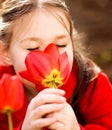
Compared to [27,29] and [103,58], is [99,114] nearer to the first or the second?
[27,29]

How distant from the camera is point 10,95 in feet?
2.74

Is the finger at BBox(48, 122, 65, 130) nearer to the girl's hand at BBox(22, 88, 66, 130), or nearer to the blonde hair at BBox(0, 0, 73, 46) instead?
the girl's hand at BBox(22, 88, 66, 130)

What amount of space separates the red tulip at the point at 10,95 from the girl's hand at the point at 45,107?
68 mm

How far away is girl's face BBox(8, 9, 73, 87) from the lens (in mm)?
1159

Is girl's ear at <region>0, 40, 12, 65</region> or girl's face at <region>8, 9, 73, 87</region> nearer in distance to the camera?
girl's face at <region>8, 9, 73, 87</region>

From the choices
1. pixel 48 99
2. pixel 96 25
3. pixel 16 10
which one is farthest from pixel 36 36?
pixel 96 25

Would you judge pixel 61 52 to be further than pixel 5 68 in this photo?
No

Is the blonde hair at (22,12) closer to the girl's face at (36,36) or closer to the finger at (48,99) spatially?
the girl's face at (36,36)

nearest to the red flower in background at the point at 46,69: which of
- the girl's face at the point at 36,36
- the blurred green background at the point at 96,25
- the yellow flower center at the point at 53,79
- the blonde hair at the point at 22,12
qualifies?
the yellow flower center at the point at 53,79

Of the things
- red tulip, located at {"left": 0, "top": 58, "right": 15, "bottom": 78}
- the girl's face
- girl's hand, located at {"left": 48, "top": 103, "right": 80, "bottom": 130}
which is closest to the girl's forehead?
the girl's face

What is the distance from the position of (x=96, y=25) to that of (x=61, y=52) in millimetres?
2580

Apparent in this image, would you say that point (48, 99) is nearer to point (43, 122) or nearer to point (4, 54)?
point (43, 122)

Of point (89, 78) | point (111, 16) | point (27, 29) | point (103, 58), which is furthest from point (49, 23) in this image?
point (111, 16)

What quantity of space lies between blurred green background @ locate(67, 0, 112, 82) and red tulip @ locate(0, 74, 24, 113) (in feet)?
7.39
